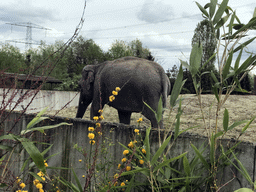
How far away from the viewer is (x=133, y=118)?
8.72 meters

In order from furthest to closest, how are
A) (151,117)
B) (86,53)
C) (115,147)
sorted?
(86,53) → (151,117) → (115,147)

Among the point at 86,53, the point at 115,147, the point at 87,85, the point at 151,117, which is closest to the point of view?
the point at 115,147

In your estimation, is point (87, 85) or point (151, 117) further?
point (87, 85)

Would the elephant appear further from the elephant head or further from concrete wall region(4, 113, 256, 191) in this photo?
concrete wall region(4, 113, 256, 191)

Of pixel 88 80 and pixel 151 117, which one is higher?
pixel 88 80

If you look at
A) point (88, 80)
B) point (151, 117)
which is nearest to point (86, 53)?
point (88, 80)

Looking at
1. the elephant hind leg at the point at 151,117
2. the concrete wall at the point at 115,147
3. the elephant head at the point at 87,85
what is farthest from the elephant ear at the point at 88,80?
the concrete wall at the point at 115,147

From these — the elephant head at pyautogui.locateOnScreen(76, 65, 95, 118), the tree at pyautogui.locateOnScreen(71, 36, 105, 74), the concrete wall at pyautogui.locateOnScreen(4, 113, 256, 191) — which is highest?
the tree at pyautogui.locateOnScreen(71, 36, 105, 74)

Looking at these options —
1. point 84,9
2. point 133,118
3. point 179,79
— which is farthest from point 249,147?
point 133,118

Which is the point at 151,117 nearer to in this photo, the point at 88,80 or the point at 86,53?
the point at 88,80

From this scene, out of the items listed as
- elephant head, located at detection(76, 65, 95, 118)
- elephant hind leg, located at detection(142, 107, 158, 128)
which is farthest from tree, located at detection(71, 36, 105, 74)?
elephant hind leg, located at detection(142, 107, 158, 128)

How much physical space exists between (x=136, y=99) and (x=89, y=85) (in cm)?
141

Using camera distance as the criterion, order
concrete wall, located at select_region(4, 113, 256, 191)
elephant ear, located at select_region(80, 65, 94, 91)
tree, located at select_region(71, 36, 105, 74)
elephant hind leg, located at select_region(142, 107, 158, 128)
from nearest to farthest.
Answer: concrete wall, located at select_region(4, 113, 256, 191), elephant hind leg, located at select_region(142, 107, 158, 128), elephant ear, located at select_region(80, 65, 94, 91), tree, located at select_region(71, 36, 105, 74)

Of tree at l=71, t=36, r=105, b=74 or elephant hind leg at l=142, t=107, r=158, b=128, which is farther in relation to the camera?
tree at l=71, t=36, r=105, b=74
